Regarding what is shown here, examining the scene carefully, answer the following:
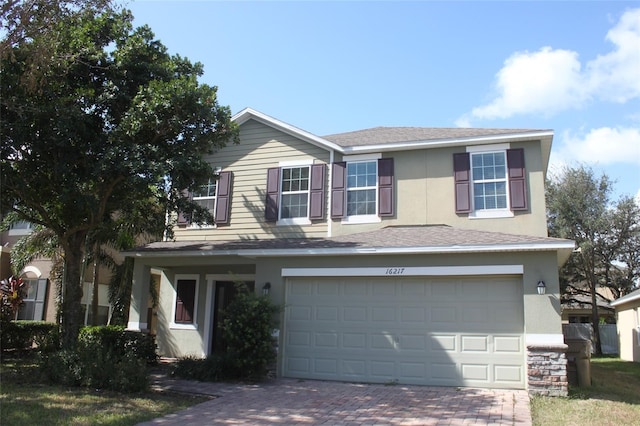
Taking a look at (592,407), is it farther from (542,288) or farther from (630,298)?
(630,298)

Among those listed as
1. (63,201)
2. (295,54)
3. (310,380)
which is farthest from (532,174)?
(63,201)

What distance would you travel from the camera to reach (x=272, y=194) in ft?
48.8

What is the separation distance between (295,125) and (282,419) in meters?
9.02

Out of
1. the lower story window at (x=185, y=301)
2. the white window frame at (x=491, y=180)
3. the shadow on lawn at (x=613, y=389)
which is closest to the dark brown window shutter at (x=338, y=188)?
the white window frame at (x=491, y=180)

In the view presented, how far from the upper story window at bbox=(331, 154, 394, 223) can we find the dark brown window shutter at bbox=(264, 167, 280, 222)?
165 cm

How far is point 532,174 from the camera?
12727mm

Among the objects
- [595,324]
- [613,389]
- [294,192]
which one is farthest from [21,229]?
[595,324]

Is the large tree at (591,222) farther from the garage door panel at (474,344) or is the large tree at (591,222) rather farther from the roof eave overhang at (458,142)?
the garage door panel at (474,344)

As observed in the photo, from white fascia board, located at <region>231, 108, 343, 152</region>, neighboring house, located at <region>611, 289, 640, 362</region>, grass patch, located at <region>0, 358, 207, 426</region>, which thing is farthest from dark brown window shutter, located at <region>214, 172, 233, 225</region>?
neighboring house, located at <region>611, 289, 640, 362</region>

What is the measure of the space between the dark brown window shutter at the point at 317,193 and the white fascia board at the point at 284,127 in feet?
2.08

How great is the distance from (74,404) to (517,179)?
1057 cm

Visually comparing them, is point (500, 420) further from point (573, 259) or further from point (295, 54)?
point (573, 259)

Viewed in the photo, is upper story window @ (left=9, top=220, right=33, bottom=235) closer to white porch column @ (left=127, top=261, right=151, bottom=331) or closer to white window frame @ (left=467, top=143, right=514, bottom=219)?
white porch column @ (left=127, top=261, right=151, bottom=331)

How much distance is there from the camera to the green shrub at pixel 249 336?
36.4ft
